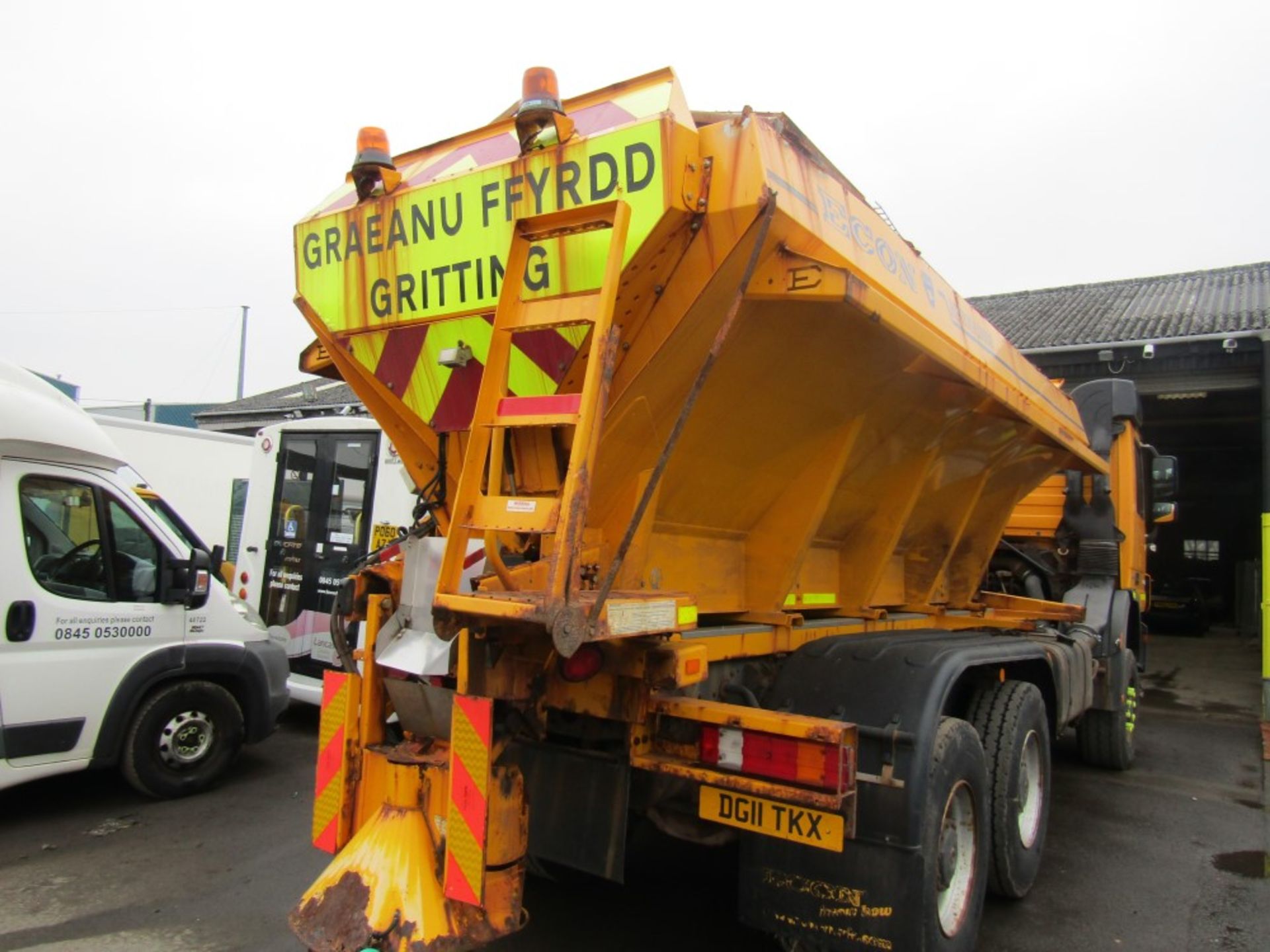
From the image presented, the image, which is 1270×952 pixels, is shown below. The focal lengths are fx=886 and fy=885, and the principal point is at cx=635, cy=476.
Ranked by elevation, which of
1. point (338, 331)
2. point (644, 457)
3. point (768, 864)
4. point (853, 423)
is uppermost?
point (338, 331)

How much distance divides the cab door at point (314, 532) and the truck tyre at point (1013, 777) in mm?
4926

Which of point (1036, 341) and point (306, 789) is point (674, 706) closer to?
point (306, 789)

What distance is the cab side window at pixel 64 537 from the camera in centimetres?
507

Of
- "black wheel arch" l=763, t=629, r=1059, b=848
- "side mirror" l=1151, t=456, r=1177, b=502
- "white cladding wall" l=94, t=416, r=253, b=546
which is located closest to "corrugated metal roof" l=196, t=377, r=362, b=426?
"white cladding wall" l=94, t=416, r=253, b=546

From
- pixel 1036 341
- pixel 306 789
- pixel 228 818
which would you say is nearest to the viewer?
pixel 228 818

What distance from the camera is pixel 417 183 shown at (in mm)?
3506

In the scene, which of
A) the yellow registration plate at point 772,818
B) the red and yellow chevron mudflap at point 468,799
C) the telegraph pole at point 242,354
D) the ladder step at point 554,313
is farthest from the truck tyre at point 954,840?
the telegraph pole at point 242,354

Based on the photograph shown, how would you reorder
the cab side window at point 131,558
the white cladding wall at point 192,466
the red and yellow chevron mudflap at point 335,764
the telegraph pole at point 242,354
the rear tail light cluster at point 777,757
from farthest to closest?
the telegraph pole at point 242,354 < the white cladding wall at point 192,466 < the cab side window at point 131,558 < the red and yellow chevron mudflap at point 335,764 < the rear tail light cluster at point 777,757

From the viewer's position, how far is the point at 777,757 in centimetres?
277

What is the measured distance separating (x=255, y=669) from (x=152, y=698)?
2.12 feet

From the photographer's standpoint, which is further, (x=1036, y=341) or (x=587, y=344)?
(x=1036, y=341)

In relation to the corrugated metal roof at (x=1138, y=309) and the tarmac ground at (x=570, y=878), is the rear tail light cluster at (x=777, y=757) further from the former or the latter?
the corrugated metal roof at (x=1138, y=309)

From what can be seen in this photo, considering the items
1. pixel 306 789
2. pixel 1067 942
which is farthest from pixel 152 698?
pixel 1067 942

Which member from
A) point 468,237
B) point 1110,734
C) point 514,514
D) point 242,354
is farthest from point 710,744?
point 242,354
